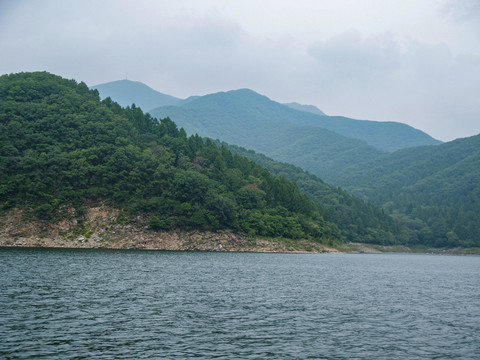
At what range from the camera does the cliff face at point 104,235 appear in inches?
4198

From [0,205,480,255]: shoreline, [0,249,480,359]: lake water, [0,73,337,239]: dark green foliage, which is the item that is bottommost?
[0,249,480,359]: lake water

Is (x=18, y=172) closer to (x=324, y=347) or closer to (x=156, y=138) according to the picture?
(x=156, y=138)

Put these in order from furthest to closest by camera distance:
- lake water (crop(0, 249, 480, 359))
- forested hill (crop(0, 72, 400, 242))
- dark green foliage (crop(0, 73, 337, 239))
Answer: dark green foliage (crop(0, 73, 337, 239)) < forested hill (crop(0, 72, 400, 242)) < lake water (crop(0, 249, 480, 359))

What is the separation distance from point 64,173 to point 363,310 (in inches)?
4248

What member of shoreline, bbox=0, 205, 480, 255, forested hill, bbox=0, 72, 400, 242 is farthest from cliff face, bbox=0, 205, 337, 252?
forested hill, bbox=0, 72, 400, 242

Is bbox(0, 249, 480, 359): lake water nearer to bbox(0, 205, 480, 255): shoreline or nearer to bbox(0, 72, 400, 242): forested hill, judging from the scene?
bbox(0, 205, 480, 255): shoreline

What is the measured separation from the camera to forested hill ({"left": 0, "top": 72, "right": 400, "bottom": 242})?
121 m

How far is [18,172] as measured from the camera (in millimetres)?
119562

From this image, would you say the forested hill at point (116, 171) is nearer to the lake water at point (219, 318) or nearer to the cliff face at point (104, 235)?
the cliff face at point (104, 235)

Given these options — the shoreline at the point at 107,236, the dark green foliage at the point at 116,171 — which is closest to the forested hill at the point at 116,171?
the dark green foliage at the point at 116,171

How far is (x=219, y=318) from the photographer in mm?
34125

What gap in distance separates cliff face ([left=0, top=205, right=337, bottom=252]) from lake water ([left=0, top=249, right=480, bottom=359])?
2068 inches

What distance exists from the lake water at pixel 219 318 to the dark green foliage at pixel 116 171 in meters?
67.4

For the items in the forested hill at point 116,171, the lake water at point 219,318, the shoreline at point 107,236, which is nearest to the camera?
the lake water at point 219,318
